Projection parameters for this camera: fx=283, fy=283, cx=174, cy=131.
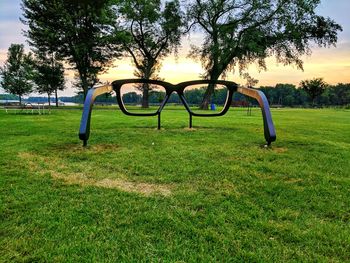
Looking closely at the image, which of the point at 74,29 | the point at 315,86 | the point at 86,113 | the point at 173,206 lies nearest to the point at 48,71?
the point at 74,29

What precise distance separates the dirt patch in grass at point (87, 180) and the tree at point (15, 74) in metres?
39.1

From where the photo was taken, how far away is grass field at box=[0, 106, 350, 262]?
2.06 m

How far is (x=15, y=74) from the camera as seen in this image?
40.3 m

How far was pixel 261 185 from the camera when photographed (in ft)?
11.7

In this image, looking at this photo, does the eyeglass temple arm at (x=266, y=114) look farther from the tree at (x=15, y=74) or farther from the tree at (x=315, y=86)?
the tree at (x=315, y=86)

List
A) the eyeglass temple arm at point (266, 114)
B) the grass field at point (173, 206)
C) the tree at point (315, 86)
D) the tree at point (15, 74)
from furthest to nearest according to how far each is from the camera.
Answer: the tree at point (315, 86), the tree at point (15, 74), the eyeglass temple arm at point (266, 114), the grass field at point (173, 206)

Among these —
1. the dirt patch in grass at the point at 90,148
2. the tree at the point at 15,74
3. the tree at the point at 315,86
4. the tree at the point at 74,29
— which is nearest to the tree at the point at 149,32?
the tree at the point at 74,29

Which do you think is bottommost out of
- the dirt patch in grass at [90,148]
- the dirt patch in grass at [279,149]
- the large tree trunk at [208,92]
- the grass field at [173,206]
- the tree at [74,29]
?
the grass field at [173,206]

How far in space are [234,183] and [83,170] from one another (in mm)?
2188

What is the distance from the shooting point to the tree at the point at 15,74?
128 feet

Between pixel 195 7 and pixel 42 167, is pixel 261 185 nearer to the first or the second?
pixel 42 167

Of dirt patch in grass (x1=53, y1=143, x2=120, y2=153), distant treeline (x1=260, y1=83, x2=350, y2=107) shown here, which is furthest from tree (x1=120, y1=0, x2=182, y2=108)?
distant treeline (x1=260, y1=83, x2=350, y2=107)

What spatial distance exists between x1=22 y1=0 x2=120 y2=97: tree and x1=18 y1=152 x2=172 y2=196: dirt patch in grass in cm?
2759

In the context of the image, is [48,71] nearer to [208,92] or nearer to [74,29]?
[74,29]
